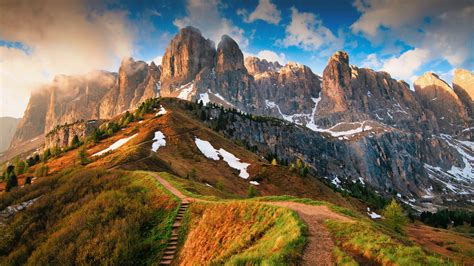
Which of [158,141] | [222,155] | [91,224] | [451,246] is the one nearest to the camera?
[91,224]

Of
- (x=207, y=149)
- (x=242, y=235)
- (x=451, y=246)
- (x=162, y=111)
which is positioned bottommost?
(x=451, y=246)

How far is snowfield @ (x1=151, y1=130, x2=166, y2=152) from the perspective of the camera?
263ft

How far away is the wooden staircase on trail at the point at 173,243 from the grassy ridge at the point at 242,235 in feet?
3.14

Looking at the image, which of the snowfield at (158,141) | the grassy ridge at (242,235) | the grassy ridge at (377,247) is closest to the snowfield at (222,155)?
the snowfield at (158,141)

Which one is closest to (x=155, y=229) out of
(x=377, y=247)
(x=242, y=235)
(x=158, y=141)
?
(x=242, y=235)

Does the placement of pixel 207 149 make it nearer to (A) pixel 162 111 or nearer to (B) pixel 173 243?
(A) pixel 162 111

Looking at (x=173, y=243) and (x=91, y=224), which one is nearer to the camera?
(x=173, y=243)

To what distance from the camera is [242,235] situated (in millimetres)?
17781

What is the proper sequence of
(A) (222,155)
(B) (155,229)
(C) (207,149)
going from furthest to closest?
(C) (207,149), (A) (222,155), (B) (155,229)

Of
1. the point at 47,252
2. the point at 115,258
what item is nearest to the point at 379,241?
the point at 115,258

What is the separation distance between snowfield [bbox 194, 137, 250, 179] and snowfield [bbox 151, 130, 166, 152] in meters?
10.7

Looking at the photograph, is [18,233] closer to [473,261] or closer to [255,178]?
[473,261]

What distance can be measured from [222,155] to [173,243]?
70.1 m

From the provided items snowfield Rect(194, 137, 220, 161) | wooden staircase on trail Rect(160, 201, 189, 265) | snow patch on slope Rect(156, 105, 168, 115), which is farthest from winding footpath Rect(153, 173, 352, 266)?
snow patch on slope Rect(156, 105, 168, 115)
